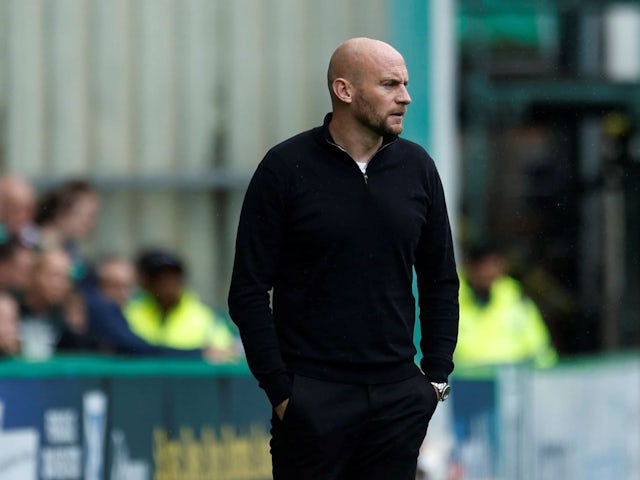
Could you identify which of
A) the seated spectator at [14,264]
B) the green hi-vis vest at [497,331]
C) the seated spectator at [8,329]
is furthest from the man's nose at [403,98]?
the green hi-vis vest at [497,331]

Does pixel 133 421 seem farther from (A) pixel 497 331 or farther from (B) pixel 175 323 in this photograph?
(A) pixel 497 331

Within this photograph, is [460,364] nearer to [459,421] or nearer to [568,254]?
[459,421]

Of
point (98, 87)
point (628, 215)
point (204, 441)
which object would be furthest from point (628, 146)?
point (204, 441)

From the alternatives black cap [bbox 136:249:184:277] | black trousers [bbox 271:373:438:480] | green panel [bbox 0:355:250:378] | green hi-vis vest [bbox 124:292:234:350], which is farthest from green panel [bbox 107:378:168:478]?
black trousers [bbox 271:373:438:480]

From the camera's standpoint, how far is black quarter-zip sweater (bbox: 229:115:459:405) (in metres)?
5.38

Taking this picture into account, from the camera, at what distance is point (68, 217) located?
9.95 metres

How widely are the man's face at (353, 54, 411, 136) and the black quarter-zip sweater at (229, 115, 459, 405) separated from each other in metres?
0.11

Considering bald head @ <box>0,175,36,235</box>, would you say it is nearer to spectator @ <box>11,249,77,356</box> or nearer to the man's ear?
spectator @ <box>11,249,77,356</box>

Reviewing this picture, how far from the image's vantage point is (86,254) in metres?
11.8

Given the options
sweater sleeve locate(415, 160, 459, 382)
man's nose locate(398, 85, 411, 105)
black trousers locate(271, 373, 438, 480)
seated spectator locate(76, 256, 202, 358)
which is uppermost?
man's nose locate(398, 85, 411, 105)

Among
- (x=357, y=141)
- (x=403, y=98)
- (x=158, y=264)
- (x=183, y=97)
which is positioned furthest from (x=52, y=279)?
(x=403, y=98)

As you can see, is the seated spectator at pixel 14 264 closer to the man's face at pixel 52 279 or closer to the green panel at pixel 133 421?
the man's face at pixel 52 279

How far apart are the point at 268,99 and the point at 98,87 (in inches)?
49.4

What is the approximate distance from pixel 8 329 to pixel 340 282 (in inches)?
133
